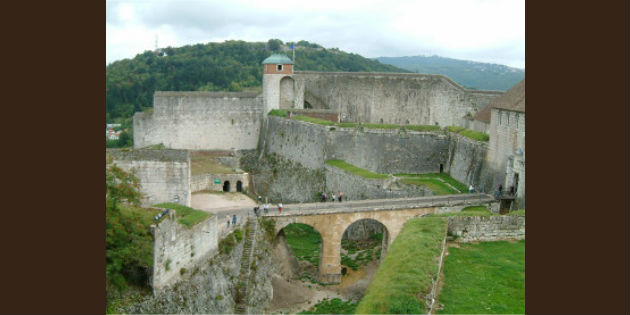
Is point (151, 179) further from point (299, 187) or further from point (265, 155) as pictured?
point (265, 155)

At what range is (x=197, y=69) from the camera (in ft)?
270

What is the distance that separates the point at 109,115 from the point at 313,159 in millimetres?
42980

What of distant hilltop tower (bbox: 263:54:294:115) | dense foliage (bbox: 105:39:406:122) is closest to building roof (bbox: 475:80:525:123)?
distant hilltop tower (bbox: 263:54:294:115)

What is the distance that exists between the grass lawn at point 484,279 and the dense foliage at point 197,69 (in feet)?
190

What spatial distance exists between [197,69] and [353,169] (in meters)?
49.9

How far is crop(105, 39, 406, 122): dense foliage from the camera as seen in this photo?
248 feet

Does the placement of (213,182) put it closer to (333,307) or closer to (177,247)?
(333,307)

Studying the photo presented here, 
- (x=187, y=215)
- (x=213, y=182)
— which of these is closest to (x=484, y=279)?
(x=187, y=215)

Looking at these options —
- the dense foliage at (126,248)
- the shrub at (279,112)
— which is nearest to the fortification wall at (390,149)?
the shrub at (279,112)

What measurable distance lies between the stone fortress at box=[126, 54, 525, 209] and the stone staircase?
996 cm

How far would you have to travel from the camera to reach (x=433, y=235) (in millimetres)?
18391

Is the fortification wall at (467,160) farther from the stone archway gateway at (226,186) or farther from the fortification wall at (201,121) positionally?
the fortification wall at (201,121)

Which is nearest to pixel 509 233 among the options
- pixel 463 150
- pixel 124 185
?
pixel 124 185

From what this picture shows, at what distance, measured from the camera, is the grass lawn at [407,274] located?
1284 centimetres
